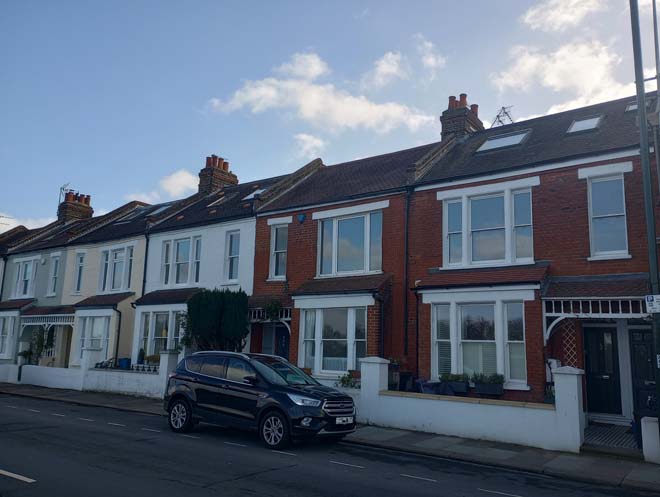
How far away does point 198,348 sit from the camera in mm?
19016

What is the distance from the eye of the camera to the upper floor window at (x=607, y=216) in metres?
13.2

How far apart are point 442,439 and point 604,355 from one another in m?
4.87

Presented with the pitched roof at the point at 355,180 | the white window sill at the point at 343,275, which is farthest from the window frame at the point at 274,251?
the white window sill at the point at 343,275

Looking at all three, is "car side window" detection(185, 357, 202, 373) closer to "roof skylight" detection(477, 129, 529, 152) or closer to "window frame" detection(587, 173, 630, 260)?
"window frame" detection(587, 173, 630, 260)

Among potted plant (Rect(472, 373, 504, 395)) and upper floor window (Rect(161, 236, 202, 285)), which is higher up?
upper floor window (Rect(161, 236, 202, 285))

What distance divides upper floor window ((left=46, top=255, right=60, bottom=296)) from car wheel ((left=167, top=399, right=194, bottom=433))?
60.8ft

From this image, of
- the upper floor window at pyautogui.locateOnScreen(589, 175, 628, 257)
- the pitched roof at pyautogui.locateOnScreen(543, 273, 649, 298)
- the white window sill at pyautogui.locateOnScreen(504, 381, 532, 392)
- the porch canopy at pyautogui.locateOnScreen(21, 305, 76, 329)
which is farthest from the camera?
the porch canopy at pyautogui.locateOnScreen(21, 305, 76, 329)

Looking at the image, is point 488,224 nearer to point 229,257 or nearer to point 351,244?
point 351,244

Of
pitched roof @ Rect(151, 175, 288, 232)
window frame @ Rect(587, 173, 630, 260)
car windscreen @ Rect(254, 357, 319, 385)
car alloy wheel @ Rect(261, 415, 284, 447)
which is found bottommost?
car alloy wheel @ Rect(261, 415, 284, 447)

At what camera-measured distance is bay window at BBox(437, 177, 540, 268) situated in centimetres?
1455

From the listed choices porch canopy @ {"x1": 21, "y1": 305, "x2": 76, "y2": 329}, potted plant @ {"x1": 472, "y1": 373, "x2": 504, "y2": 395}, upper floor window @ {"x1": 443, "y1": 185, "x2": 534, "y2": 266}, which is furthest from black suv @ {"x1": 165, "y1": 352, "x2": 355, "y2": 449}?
porch canopy @ {"x1": 21, "y1": 305, "x2": 76, "y2": 329}

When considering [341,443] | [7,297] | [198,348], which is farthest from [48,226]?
[341,443]

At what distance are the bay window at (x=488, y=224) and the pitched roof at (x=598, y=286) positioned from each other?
3.60 ft

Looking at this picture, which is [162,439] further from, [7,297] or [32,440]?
[7,297]
